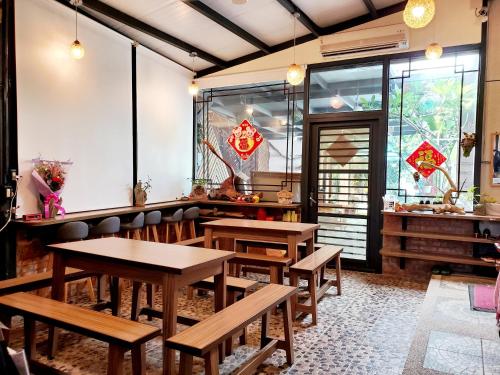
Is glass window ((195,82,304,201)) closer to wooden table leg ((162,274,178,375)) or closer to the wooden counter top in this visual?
the wooden counter top

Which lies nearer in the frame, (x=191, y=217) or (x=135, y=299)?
(x=135, y=299)

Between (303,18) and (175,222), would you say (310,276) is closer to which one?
(175,222)

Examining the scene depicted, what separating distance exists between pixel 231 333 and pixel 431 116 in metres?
4.59

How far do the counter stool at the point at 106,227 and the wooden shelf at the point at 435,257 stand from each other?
3.60 metres

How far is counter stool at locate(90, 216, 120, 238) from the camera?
445 cm

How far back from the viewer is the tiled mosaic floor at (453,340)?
2643 mm

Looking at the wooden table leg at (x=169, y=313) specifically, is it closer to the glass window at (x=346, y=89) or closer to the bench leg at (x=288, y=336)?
the bench leg at (x=288, y=336)

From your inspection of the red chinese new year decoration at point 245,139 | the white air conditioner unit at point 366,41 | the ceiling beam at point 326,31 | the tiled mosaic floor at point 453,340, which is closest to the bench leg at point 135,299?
the tiled mosaic floor at point 453,340

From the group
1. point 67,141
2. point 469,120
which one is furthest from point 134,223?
point 469,120

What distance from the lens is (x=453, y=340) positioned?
9.96 feet

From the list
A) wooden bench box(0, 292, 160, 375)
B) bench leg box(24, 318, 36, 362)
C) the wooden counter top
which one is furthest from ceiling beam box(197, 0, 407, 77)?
bench leg box(24, 318, 36, 362)

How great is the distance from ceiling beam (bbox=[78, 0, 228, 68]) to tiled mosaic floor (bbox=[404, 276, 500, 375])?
15.8ft

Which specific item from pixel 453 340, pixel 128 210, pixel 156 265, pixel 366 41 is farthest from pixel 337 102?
pixel 156 265

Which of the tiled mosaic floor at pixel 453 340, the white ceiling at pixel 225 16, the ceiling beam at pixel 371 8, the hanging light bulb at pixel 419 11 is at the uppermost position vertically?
the ceiling beam at pixel 371 8
